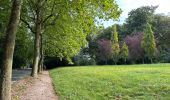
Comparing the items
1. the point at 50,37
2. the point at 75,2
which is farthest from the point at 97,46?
the point at 75,2

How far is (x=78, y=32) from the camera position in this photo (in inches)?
1063

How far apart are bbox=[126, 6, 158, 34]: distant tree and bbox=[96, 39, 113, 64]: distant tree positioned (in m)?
9.96

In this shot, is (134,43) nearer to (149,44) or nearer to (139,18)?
(149,44)

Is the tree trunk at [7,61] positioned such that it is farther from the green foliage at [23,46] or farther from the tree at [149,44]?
the tree at [149,44]

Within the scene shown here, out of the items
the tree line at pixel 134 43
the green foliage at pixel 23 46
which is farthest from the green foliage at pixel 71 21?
the tree line at pixel 134 43

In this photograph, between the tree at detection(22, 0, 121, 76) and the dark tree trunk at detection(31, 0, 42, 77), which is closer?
the tree at detection(22, 0, 121, 76)

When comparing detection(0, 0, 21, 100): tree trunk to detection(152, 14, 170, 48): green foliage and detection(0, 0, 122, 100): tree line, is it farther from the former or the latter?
detection(152, 14, 170, 48): green foliage

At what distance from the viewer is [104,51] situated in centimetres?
7325

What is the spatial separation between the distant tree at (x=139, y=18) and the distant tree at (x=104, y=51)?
9.96 metres

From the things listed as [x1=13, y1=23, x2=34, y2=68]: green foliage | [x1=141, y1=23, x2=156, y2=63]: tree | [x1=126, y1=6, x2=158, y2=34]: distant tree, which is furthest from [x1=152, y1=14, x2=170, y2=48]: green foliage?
[x1=13, y1=23, x2=34, y2=68]: green foliage

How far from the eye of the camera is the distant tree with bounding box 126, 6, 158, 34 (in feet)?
267

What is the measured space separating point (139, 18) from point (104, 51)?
16.7 m

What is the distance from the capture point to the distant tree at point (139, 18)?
81375mm

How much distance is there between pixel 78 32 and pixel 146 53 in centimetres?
3986
